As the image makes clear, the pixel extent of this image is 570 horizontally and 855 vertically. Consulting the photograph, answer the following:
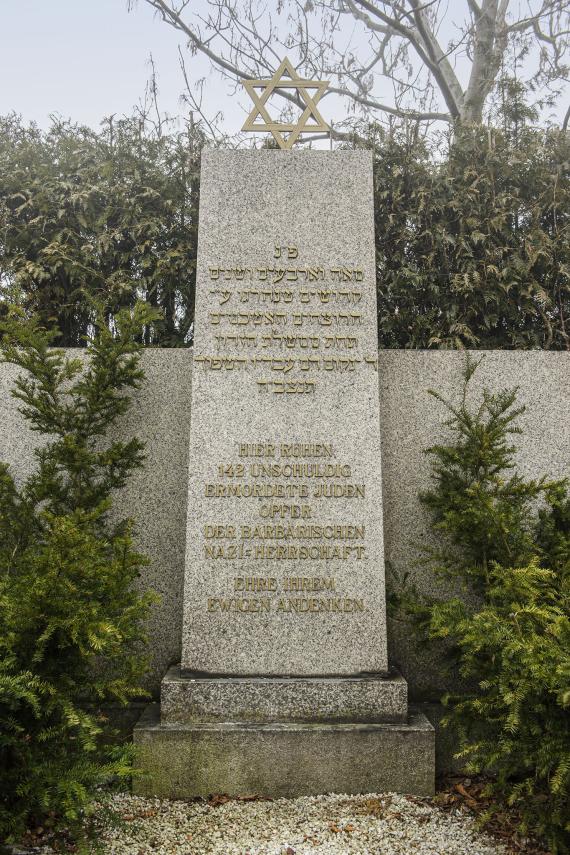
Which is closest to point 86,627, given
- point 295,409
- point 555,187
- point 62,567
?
point 62,567

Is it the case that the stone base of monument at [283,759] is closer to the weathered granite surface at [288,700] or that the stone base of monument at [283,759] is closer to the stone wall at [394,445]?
the weathered granite surface at [288,700]

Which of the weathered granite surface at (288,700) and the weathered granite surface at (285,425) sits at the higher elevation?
the weathered granite surface at (285,425)

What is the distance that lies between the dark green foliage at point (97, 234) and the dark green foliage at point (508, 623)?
2.53 meters

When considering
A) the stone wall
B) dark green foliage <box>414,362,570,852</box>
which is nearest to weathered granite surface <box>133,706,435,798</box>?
dark green foliage <box>414,362,570,852</box>

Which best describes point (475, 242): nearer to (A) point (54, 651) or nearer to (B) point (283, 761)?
(B) point (283, 761)

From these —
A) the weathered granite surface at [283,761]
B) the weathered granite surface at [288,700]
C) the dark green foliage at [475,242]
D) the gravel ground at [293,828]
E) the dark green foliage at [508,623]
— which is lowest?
the gravel ground at [293,828]

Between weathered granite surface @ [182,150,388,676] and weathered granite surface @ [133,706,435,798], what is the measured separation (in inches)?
15.5

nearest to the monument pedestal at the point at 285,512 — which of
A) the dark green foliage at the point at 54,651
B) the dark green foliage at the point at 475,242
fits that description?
the dark green foliage at the point at 54,651

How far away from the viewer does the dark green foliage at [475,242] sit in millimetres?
5398

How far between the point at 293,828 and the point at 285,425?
88.7 inches

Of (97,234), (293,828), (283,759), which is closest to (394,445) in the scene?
(283,759)

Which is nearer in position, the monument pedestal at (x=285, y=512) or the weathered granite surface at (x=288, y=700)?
the monument pedestal at (x=285, y=512)

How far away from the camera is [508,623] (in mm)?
3254

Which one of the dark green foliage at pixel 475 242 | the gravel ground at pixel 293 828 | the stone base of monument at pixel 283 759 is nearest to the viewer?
the gravel ground at pixel 293 828
